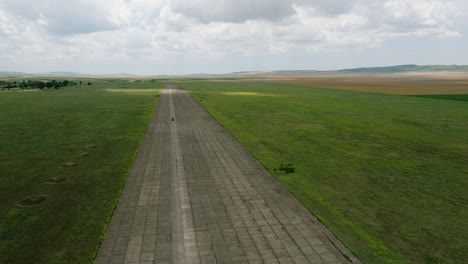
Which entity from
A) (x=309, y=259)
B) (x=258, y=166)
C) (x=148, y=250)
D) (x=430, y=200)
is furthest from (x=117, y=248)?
(x=430, y=200)

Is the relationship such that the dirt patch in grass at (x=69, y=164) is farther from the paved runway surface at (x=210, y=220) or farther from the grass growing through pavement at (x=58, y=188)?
the paved runway surface at (x=210, y=220)

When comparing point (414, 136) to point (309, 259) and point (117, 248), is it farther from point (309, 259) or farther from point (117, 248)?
point (117, 248)

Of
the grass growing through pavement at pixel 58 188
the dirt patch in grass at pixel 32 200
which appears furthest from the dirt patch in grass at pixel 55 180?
the dirt patch in grass at pixel 32 200

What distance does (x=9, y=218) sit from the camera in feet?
28.9

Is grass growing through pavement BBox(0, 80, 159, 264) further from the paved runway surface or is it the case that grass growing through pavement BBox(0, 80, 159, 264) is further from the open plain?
the paved runway surface

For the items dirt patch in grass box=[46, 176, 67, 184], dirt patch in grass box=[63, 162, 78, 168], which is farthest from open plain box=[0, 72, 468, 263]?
dirt patch in grass box=[63, 162, 78, 168]

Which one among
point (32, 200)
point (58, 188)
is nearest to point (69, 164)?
point (58, 188)

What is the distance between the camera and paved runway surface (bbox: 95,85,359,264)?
285 inches

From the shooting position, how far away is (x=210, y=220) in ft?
29.2

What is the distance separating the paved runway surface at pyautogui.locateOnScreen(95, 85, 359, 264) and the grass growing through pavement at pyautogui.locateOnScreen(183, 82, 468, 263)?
2.96ft

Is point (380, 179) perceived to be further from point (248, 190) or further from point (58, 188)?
point (58, 188)

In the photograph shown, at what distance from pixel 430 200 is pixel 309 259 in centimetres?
657

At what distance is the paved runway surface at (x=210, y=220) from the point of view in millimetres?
7242

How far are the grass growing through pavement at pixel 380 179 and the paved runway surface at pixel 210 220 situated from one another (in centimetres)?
90
